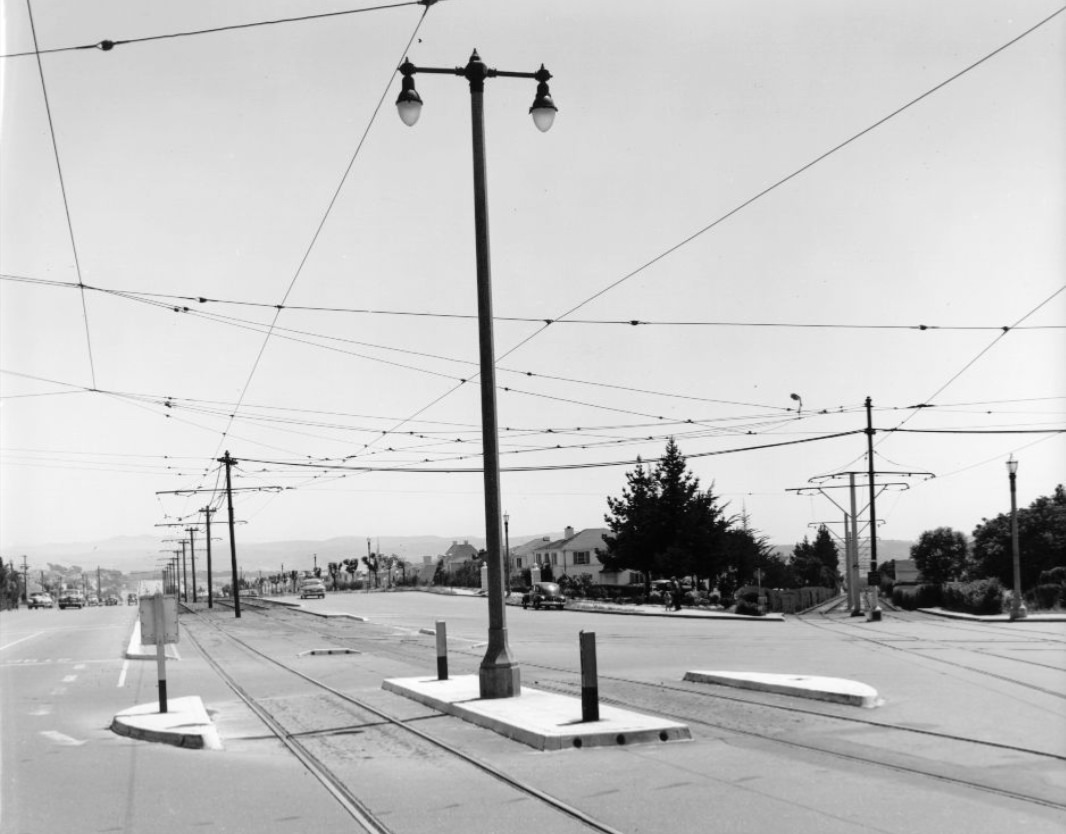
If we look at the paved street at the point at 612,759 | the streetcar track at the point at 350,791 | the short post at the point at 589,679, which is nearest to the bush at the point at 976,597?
the paved street at the point at 612,759

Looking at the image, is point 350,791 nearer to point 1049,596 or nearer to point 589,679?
point 589,679

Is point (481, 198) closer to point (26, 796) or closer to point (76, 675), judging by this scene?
point (26, 796)

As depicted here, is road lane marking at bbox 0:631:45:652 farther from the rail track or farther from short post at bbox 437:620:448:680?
short post at bbox 437:620:448:680

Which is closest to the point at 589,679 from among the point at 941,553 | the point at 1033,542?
the point at 1033,542

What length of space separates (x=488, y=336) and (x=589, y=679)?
5.38m

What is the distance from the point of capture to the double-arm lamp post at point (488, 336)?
1554 cm

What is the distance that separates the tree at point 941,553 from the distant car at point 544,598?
91.4 metres

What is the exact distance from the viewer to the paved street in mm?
8781

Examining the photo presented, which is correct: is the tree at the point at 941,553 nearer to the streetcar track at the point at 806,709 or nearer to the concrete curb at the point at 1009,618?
the concrete curb at the point at 1009,618

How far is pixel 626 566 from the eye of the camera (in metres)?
79.9

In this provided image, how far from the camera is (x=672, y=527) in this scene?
247 ft

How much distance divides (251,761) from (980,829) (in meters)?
7.26

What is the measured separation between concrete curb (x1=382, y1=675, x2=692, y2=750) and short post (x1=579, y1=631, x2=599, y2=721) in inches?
4.8

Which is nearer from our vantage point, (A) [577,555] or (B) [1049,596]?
(B) [1049,596]
